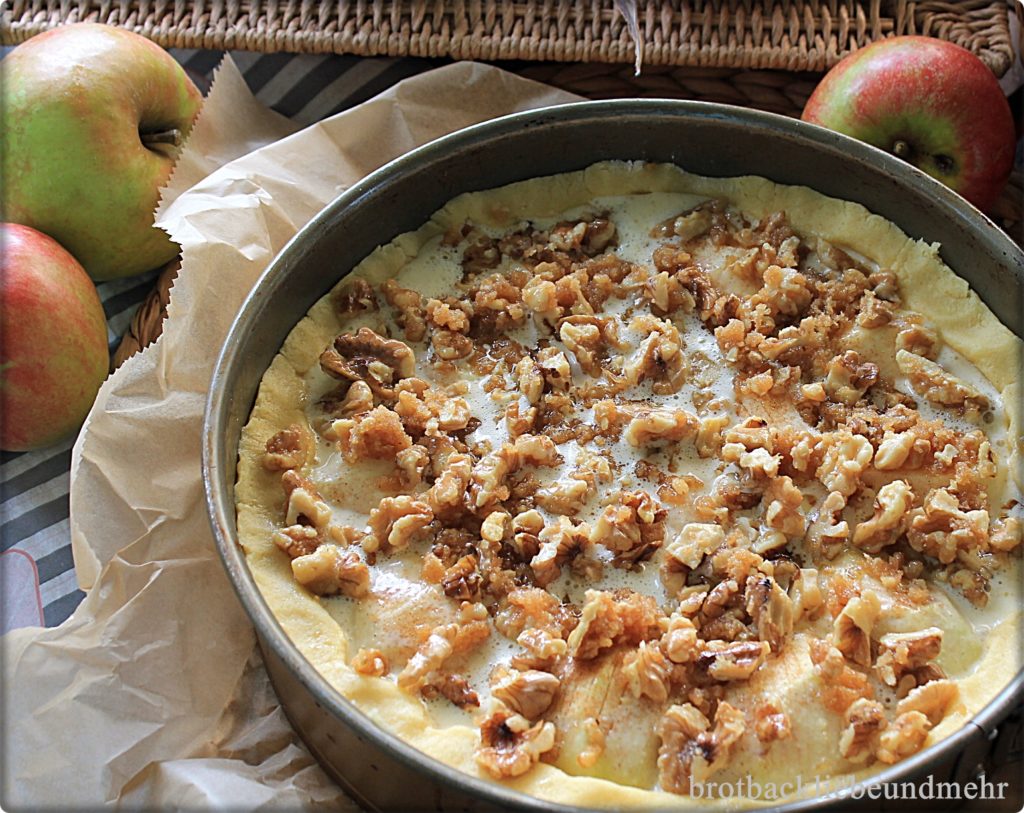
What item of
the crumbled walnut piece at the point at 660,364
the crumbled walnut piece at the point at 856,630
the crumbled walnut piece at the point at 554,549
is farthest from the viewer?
the crumbled walnut piece at the point at 660,364

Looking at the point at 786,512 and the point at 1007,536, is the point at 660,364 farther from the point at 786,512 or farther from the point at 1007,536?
the point at 1007,536

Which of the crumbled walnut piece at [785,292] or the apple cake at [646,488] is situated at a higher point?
the crumbled walnut piece at [785,292]

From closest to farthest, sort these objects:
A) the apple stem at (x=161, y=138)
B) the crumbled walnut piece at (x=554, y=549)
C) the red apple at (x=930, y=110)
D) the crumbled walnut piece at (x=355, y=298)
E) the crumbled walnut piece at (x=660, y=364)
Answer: the crumbled walnut piece at (x=554, y=549)
the crumbled walnut piece at (x=660, y=364)
the crumbled walnut piece at (x=355, y=298)
the red apple at (x=930, y=110)
the apple stem at (x=161, y=138)

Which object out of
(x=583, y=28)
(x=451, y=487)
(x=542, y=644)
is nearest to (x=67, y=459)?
(x=451, y=487)

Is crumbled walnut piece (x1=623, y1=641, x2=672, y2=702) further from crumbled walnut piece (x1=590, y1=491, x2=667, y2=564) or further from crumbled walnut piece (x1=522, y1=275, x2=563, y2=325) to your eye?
crumbled walnut piece (x1=522, y1=275, x2=563, y2=325)

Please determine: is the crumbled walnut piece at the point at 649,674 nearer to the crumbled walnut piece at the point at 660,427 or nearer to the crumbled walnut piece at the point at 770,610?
the crumbled walnut piece at the point at 770,610

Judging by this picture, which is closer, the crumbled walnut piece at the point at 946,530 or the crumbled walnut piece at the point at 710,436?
the crumbled walnut piece at the point at 946,530

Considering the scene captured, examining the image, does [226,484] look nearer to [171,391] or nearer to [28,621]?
[171,391]

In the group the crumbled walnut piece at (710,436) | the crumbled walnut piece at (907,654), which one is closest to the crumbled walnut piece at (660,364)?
the crumbled walnut piece at (710,436)
